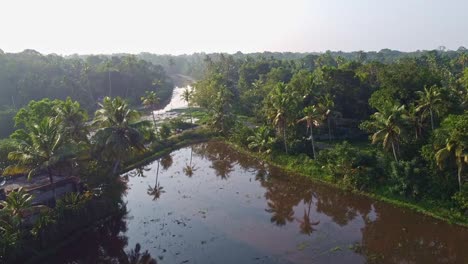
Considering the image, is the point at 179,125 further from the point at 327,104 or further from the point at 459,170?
the point at 459,170

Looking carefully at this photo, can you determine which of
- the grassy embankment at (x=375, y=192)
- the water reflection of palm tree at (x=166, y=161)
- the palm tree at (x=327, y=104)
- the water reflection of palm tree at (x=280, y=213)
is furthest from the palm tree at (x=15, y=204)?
the palm tree at (x=327, y=104)

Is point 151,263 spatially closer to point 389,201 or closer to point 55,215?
point 55,215

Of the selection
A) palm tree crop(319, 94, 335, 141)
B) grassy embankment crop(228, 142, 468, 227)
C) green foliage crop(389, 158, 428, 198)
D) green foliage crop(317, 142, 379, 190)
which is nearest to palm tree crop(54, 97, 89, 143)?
grassy embankment crop(228, 142, 468, 227)

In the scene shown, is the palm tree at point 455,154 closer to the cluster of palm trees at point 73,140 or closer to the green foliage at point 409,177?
the green foliage at point 409,177

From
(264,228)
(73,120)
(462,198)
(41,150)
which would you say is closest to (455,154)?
(462,198)

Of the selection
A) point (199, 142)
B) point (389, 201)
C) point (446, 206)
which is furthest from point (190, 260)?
point (199, 142)

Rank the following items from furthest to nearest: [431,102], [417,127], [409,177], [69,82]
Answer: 1. [69,82]
2. [431,102]
3. [417,127]
4. [409,177]
